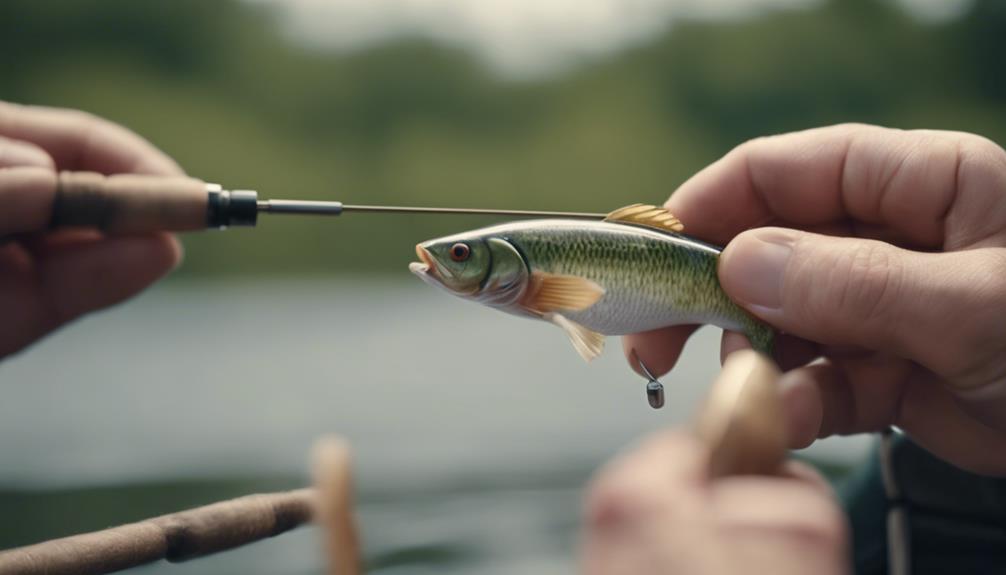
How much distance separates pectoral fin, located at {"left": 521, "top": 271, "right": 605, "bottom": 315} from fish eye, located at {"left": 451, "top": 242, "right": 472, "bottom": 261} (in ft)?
0.15

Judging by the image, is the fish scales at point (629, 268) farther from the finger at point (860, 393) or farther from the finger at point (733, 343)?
the finger at point (860, 393)

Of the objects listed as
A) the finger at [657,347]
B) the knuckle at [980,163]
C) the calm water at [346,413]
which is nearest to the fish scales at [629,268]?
the finger at [657,347]

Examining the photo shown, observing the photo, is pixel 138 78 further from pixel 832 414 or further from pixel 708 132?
pixel 832 414

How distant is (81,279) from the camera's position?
0.77 meters

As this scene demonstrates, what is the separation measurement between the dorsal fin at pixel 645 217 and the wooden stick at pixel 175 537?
28 cm

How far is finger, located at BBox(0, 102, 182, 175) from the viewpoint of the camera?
0.79m

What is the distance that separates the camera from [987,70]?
1525 millimetres

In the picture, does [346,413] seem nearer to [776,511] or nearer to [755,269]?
[755,269]

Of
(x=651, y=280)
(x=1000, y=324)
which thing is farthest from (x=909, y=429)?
(x=651, y=280)

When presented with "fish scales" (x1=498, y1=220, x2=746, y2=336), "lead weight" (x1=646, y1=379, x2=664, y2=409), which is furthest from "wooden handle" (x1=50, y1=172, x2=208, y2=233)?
"lead weight" (x1=646, y1=379, x2=664, y2=409)

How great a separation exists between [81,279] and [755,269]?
0.51 m

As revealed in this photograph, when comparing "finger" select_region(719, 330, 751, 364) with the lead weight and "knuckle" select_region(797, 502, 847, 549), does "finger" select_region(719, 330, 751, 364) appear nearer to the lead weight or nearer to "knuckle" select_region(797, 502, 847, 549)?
the lead weight

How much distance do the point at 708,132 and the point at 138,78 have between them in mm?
780

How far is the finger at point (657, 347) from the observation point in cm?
82
